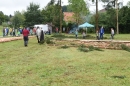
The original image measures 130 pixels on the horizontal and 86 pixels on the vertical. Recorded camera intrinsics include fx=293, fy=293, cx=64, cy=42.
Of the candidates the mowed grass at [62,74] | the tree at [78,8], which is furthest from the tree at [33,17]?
the mowed grass at [62,74]

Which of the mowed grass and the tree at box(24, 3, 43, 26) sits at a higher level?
the tree at box(24, 3, 43, 26)

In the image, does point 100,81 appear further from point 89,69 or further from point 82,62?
point 82,62

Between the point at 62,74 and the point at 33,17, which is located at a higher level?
the point at 33,17

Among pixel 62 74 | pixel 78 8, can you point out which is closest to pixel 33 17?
pixel 78 8

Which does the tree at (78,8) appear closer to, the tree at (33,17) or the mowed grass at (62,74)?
the tree at (33,17)

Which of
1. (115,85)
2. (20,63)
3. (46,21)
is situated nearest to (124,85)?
(115,85)

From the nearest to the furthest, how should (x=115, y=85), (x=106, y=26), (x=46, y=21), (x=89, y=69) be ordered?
(x=115, y=85)
(x=89, y=69)
(x=106, y=26)
(x=46, y=21)

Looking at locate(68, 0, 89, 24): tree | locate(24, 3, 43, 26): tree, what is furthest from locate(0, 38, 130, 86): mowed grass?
locate(24, 3, 43, 26): tree

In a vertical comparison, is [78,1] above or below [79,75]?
above

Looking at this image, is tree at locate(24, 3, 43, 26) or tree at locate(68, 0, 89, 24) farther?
tree at locate(24, 3, 43, 26)

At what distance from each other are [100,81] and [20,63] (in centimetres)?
533

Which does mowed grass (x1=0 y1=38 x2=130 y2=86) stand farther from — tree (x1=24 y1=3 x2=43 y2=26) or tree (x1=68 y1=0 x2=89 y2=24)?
tree (x1=24 y1=3 x2=43 y2=26)

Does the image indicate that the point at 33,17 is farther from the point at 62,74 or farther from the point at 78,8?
the point at 62,74

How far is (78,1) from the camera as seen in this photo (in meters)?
64.9
